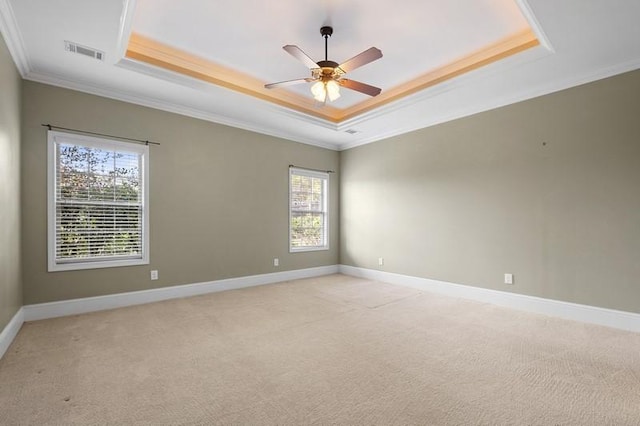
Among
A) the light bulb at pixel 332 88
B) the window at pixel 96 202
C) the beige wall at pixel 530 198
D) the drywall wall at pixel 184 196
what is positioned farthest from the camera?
the window at pixel 96 202

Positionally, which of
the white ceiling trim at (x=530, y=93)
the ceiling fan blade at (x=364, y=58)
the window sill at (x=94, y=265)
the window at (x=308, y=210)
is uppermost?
the white ceiling trim at (x=530, y=93)

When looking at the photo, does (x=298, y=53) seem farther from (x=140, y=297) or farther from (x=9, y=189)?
(x=140, y=297)

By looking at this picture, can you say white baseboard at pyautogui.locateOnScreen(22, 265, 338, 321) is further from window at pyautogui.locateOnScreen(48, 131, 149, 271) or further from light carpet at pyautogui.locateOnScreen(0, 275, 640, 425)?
window at pyautogui.locateOnScreen(48, 131, 149, 271)

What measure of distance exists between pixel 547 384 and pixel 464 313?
1.64 m

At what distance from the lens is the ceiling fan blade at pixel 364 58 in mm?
2646

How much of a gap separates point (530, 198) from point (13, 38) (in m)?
5.86

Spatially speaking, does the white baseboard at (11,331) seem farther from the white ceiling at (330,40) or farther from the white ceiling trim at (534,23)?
the white ceiling trim at (534,23)

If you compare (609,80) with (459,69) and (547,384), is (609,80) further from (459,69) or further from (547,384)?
(547,384)

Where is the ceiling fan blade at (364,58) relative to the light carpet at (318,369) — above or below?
above

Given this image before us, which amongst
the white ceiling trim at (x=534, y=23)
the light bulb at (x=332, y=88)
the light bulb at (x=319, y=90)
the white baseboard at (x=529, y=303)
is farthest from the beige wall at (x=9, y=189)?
the white baseboard at (x=529, y=303)

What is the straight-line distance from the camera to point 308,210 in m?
6.23

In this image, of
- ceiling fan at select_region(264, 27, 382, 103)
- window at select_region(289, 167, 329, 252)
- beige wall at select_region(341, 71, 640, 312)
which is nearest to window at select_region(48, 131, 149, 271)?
ceiling fan at select_region(264, 27, 382, 103)

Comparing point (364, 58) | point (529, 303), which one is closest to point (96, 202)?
point (364, 58)

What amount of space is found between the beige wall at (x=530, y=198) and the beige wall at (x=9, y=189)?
503cm
